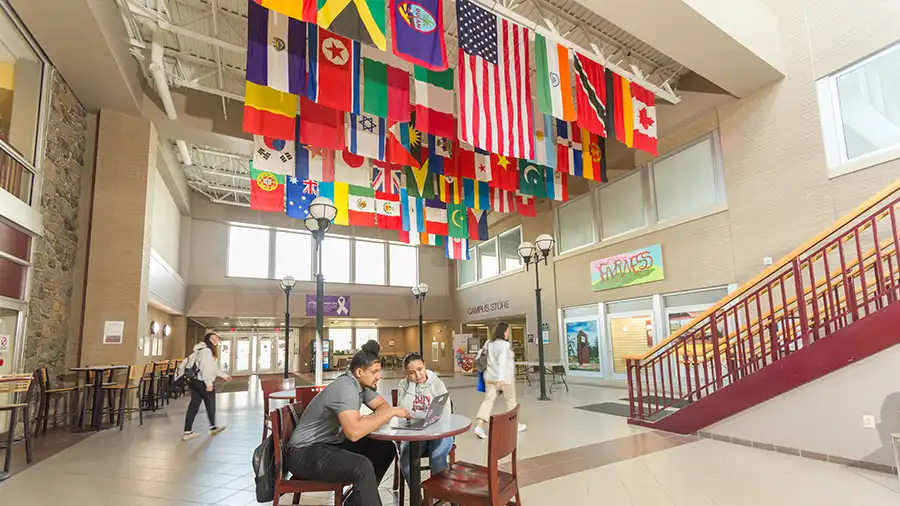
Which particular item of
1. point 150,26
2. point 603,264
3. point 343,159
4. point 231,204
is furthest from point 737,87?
point 231,204

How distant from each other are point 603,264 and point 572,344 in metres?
2.77

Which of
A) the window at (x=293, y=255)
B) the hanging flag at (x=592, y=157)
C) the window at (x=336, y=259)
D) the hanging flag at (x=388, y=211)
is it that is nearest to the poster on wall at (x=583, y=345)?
the hanging flag at (x=592, y=157)

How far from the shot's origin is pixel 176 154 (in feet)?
48.1

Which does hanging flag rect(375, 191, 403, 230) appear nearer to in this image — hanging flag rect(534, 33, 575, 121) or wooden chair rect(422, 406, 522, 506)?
A: hanging flag rect(534, 33, 575, 121)

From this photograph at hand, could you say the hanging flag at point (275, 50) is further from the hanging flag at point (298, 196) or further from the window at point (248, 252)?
the window at point (248, 252)

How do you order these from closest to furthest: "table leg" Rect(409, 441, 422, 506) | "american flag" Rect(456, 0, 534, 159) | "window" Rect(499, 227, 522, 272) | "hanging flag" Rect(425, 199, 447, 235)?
"table leg" Rect(409, 441, 422, 506) < "american flag" Rect(456, 0, 534, 159) < "hanging flag" Rect(425, 199, 447, 235) < "window" Rect(499, 227, 522, 272)

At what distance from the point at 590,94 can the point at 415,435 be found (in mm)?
7026

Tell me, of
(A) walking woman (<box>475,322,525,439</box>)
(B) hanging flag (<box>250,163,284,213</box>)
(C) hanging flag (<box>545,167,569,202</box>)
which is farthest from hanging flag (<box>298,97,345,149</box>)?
(C) hanging flag (<box>545,167,569,202</box>)

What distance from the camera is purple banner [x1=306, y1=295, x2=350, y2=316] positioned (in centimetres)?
1948

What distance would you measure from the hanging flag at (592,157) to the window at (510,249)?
6.49 m

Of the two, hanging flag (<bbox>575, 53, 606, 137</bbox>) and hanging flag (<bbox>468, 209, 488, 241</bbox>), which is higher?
hanging flag (<bbox>575, 53, 606, 137</bbox>)

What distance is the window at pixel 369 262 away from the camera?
→ 21062 mm

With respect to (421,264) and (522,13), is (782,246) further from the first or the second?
(421,264)

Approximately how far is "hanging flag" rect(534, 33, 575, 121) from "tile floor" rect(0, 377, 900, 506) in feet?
16.3
